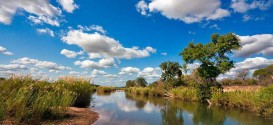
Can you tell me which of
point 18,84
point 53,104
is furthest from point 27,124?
point 18,84

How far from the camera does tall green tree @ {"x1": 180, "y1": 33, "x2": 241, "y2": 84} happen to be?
35.9 m

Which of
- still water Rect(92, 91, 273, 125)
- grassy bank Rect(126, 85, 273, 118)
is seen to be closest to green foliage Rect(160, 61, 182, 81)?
grassy bank Rect(126, 85, 273, 118)

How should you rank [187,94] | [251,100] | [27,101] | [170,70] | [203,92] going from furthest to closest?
[170,70] → [187,94] → [203,92] → [251,100] → [27,101]

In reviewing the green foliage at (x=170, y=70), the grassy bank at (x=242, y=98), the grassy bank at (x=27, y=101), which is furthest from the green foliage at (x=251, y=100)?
the green foliage at (x=170, y=70)

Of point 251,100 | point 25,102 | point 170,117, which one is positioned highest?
point 251,100

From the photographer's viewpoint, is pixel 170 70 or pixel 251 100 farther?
pixel 170 70

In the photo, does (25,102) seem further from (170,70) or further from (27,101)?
(170,70)

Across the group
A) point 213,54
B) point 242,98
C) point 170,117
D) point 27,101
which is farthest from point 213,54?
point 27,101

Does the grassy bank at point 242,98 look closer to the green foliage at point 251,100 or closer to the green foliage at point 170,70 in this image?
the green foliage at point 251,100

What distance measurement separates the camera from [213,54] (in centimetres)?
3716

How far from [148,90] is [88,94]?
34.6 m

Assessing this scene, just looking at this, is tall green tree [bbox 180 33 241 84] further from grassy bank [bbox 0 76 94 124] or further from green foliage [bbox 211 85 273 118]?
grassy bank [bbox 0 76 94 124]

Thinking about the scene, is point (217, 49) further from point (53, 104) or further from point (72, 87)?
point (53, 104)

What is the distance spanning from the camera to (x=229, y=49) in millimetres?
37500
